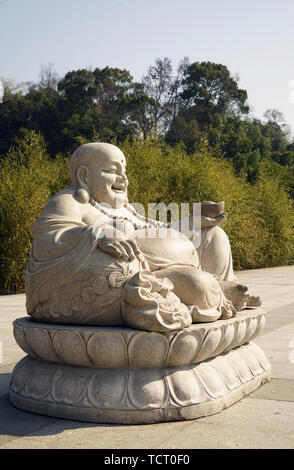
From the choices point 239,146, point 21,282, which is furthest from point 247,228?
point 239,146

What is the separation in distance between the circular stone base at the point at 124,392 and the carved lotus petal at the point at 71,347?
0.07 metres

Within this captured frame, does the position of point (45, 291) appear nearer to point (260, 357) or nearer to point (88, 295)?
point (88, 295)

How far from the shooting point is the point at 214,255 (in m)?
4.20

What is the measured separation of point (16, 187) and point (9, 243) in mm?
985

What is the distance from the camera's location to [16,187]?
9.62m

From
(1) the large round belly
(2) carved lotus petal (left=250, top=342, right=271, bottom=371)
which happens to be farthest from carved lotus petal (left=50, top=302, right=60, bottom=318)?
(2) carved lotus petal (left=250, top=342, right=271, bottom=371)

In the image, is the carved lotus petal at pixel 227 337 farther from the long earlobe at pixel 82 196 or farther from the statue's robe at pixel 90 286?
the long earlobe at pixel 82 196

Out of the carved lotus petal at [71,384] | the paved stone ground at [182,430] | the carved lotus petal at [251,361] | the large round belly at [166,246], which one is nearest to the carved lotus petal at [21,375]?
the paved stone ground at [182,430]

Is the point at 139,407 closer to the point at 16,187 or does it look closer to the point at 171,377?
the point at 171,377

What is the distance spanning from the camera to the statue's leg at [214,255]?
4.19 m

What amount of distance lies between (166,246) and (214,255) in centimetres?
81

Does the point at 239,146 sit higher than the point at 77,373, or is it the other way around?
the point at 239,146

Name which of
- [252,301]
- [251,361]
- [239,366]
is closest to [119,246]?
[239,366]

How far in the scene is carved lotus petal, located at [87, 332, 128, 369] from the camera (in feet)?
9.31
